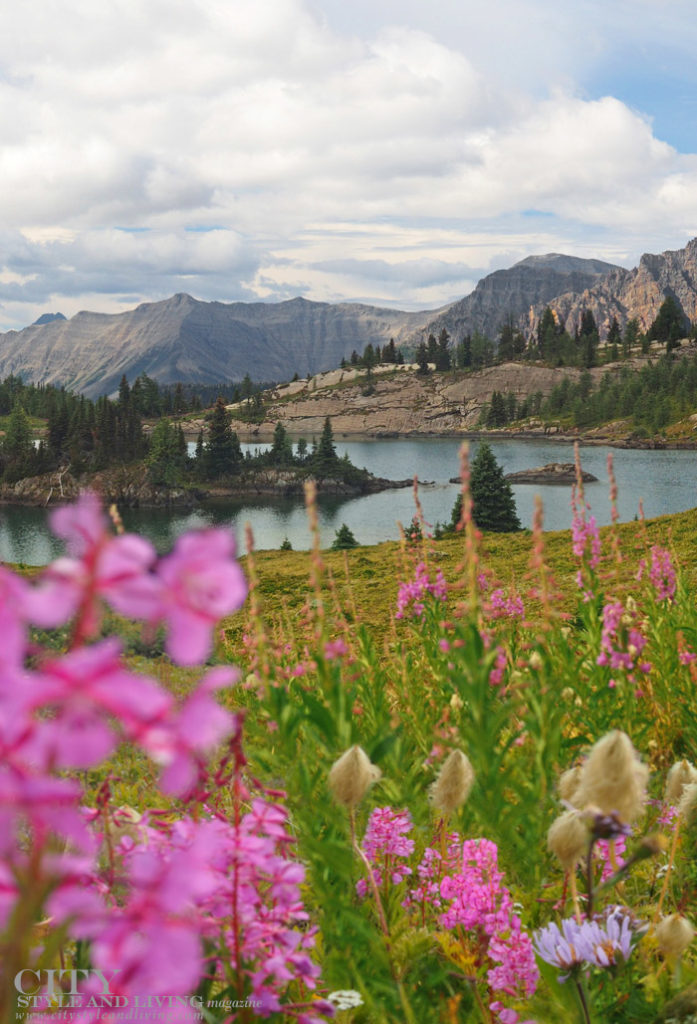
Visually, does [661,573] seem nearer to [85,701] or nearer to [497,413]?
[85,701]

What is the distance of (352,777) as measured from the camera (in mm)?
1877

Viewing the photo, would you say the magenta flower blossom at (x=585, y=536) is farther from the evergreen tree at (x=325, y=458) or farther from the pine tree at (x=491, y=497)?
the evergreen tree at (x=325, y=458)

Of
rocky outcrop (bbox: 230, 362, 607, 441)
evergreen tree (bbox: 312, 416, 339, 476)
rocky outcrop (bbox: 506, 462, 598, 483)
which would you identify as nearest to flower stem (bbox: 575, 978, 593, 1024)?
rocky outcrop (bbox: 506, 462, 598, 483)

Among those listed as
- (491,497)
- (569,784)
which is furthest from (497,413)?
(569,784)

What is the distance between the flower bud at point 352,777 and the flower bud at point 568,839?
487 millimetres

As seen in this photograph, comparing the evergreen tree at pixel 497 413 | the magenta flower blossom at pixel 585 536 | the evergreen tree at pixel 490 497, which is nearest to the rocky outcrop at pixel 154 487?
the evergreen tree at pixel 490 497

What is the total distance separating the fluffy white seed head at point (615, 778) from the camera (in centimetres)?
156

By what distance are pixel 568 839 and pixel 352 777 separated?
569 millimetres

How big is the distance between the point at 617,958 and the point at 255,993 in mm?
1099

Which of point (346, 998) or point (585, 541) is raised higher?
point (585, 541)

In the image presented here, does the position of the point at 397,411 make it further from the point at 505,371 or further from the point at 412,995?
the point at 412,995

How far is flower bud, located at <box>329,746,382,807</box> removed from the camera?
6.13 feet

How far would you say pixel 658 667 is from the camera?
5.20 m

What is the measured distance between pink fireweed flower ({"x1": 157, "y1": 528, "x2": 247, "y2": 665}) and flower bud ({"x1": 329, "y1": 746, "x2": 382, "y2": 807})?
51.9 inches
